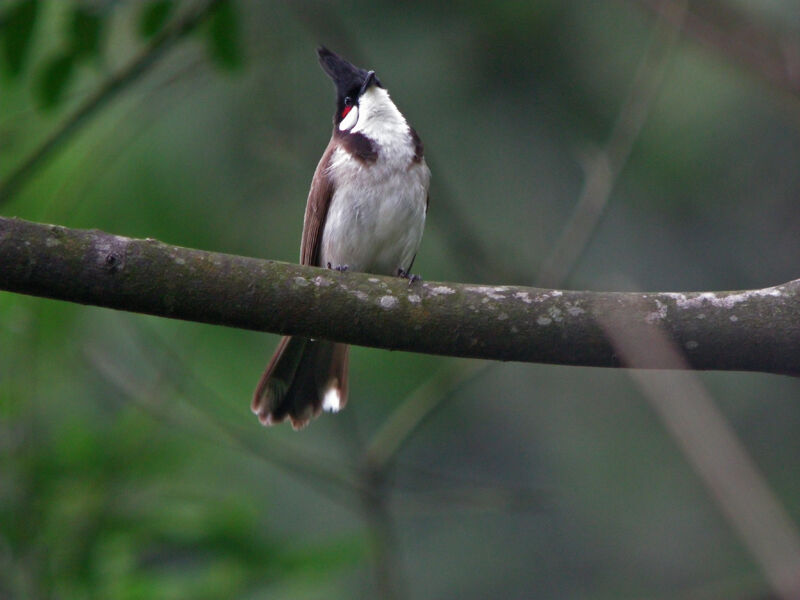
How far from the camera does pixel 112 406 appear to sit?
620 centimetres

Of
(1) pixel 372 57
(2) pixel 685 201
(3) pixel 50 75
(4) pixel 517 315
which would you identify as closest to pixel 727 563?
(2) pixel 685 201

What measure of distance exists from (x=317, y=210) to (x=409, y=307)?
4.63ft

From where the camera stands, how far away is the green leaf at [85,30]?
3.36m

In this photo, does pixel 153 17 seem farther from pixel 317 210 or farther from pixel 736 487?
pixel 736 487

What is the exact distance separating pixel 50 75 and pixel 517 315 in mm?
1716

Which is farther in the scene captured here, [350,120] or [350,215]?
[350,120]

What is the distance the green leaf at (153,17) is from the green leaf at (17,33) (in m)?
0.33

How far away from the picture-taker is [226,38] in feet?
11.5

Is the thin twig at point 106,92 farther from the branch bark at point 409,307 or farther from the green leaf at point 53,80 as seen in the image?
the branch bark at point 409,307

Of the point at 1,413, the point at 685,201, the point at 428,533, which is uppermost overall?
the point at 685,201

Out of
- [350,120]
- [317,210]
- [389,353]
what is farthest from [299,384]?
[389,353]

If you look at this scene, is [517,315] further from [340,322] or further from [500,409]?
[500,409]

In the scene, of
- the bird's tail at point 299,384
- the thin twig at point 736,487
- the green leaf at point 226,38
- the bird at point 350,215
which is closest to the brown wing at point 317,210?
the bird at point 350,215

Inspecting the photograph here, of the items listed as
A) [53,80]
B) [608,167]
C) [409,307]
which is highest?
[53,80]
